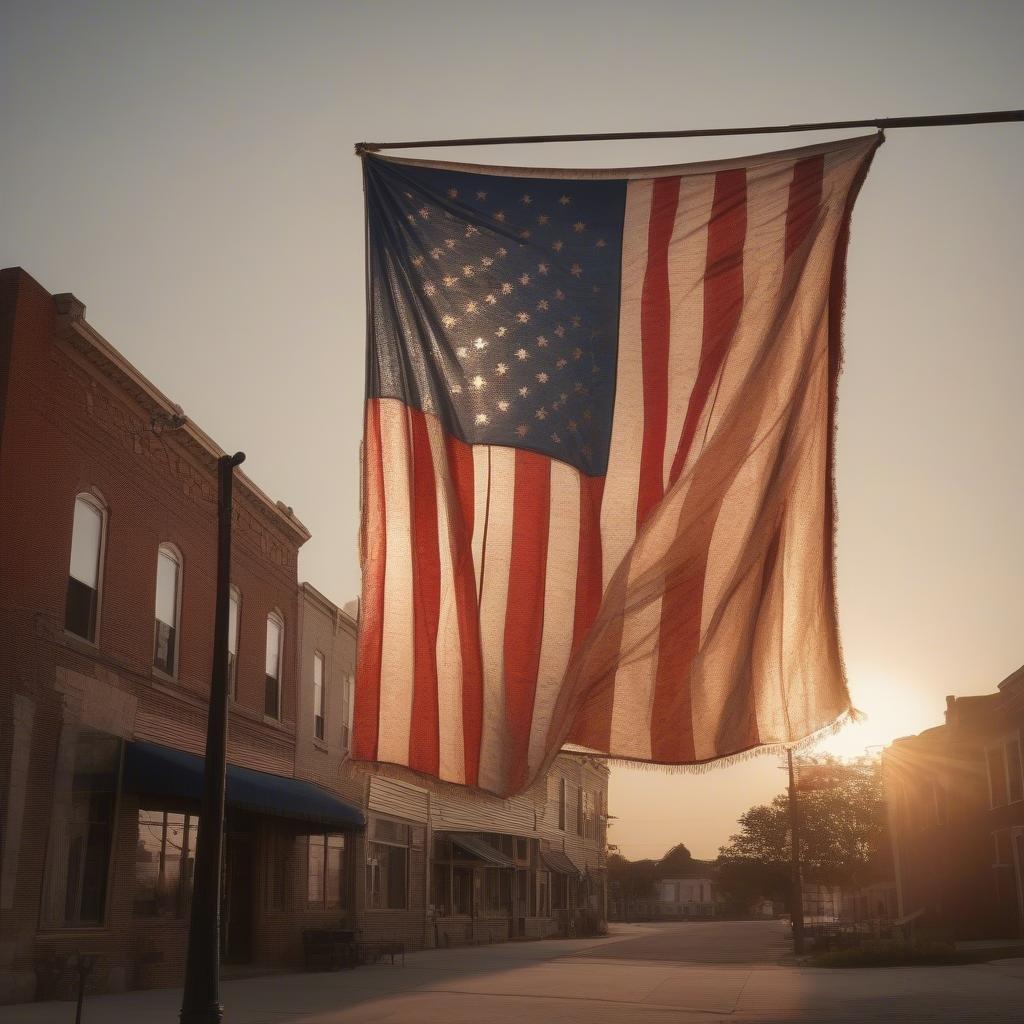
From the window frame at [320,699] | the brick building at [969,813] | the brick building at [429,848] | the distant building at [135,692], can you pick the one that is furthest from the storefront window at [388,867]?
the brick building at [969,813]

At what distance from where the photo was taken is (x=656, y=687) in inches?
276

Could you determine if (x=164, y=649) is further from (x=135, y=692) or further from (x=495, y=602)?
(x=495, y=602)

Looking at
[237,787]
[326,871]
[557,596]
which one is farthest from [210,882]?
[326,871]

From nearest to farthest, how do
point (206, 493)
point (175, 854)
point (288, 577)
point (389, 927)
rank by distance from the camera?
point (175, 854), point (206, 493), point (288, 577), point (389, 927)

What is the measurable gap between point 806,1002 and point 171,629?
12086 millimetres

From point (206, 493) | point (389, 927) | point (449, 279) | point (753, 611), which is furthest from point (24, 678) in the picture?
point (389, 927)

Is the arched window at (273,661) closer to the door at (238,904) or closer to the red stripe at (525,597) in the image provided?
the door at (238,904)

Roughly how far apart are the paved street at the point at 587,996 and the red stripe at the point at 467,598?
31.2 feet

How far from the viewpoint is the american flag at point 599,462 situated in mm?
7027

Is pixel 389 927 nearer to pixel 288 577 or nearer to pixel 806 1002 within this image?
pixel 288 577

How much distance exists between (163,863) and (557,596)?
50.6ft

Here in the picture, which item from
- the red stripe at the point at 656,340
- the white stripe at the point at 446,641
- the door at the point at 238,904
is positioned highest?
the red stripe at the point at 656,340

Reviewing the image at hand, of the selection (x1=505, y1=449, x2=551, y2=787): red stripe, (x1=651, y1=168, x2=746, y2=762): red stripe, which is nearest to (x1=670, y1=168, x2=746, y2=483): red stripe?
(x1=651, y1=168, x2=746, y2=762): red stripe

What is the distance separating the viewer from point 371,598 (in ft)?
24.2
